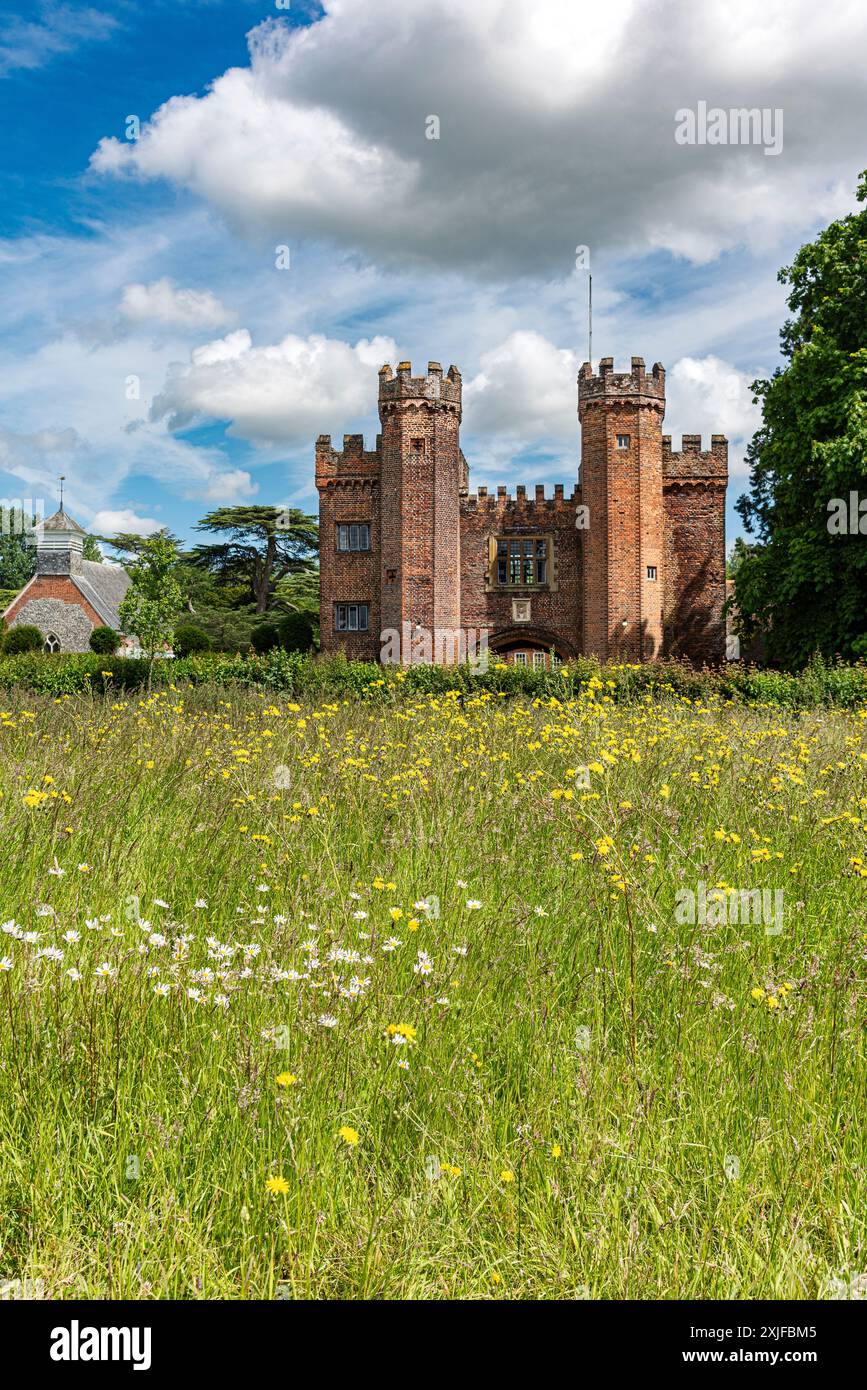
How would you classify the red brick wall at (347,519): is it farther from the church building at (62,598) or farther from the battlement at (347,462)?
the church building at (62,598)

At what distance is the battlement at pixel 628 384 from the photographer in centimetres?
2980

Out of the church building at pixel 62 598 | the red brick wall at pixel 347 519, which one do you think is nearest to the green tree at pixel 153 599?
the red brick wall at pixel 347 519

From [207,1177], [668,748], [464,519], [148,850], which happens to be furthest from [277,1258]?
[464,519]

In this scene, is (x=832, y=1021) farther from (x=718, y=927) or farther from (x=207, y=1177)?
(x=207, y=1177)

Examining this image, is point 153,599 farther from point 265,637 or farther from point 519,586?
point 519,586

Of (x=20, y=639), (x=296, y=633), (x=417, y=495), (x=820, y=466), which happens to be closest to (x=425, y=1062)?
(x=820, y=466)

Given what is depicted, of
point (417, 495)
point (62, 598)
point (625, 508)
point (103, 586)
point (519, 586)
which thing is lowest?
point (519, 586)

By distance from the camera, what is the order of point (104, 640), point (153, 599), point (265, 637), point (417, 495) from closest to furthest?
point (417, 495)
point (153, 599)
point (265, 637)
point (104, 640)

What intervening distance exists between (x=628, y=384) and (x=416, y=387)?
705 cm

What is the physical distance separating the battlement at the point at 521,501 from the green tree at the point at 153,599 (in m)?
11.8

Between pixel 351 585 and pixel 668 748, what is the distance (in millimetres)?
26036

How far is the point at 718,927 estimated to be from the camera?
338 centimetres

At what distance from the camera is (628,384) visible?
97.9 feet

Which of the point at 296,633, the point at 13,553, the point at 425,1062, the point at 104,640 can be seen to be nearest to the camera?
the point at 425,1062
